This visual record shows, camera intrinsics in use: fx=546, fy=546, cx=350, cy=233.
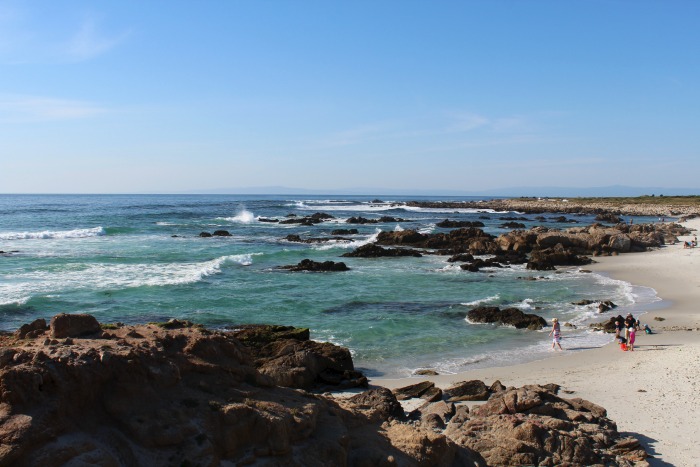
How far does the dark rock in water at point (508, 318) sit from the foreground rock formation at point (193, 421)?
1029cm

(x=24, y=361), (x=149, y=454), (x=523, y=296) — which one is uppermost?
(x=24, y=361)

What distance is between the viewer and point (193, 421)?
5535mm

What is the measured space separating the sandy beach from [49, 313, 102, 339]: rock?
7.93 m

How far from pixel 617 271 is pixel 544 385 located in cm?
2269

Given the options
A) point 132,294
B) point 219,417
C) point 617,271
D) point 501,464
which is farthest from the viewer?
point 617,271

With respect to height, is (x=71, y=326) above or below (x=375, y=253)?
above

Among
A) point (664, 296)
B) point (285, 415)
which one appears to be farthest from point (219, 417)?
point (664, 296)

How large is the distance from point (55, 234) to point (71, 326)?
1944 inches

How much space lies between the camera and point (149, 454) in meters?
5.11

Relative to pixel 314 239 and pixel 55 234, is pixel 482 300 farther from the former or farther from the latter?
pixel 55 234

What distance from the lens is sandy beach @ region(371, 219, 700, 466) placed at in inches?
383

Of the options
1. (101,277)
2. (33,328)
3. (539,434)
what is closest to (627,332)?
(539,434)

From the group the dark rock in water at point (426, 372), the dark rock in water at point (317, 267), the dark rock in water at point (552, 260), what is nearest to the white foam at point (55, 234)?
the dark rock in water at point (317, 267)

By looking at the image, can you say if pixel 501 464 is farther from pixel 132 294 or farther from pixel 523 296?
pixel 132 294
